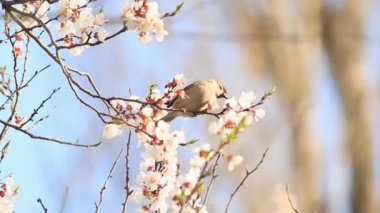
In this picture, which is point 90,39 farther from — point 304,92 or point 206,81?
point 304,92

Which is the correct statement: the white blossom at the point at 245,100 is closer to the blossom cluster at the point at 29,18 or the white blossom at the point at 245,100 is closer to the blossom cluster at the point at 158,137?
the blossom cluster at the point at 158,137

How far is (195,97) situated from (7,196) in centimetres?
38

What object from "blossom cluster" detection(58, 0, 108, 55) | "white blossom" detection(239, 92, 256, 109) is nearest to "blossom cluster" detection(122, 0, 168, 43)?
"blossom cluster" detection(58, 0, 108, 55)

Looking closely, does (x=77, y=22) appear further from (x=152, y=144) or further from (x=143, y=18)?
(x=152, y=144)

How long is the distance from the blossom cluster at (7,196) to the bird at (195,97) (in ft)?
0.94

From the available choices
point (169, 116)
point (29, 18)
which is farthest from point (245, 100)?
point (29, 18)

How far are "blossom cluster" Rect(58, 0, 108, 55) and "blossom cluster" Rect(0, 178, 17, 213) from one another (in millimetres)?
257

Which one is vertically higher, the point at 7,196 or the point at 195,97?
the point at 195,97

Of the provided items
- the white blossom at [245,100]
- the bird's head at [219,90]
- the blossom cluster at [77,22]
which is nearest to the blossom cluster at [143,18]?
the blossom cluster at [77,22]

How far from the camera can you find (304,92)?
174 inches

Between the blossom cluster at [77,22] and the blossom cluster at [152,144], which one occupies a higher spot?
the blossom cluster at [77,22]

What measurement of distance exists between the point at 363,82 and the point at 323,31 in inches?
15.7

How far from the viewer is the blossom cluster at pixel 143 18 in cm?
117

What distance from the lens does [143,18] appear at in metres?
1.18
